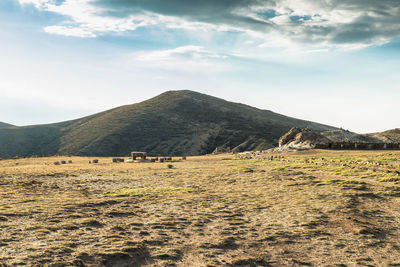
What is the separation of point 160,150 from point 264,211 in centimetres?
9919

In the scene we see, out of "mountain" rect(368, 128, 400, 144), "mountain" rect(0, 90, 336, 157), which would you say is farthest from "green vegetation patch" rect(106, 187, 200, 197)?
"mountain" rect(0, 90, 336, 157)

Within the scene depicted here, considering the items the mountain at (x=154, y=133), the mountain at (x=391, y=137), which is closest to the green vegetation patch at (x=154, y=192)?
the mountain at (x=391, y=137)

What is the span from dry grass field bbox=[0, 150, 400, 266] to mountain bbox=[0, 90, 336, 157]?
81.8m

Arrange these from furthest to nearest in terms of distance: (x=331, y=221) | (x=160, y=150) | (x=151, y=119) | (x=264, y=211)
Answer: (x=151, y=119) < (x=160, y=150) < (x=264, y=211) < (x=331, y=221)

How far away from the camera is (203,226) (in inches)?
516

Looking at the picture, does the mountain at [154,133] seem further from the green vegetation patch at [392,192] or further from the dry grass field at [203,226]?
the dry grass field at [203,226]

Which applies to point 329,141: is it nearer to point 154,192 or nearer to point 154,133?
point 154,192

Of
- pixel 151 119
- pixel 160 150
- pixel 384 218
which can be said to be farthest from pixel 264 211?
pixel 151 119

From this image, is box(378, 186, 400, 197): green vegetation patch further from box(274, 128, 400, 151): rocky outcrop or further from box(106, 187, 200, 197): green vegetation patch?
box(274, 128, 400, 151): rocky outcrop

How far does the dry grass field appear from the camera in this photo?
31.9 ft

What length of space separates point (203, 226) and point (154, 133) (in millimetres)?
116887

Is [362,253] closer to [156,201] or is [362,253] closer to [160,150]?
[156,201]

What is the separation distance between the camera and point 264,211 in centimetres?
1547

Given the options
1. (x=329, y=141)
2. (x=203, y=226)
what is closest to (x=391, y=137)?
(x=329, y=141)
